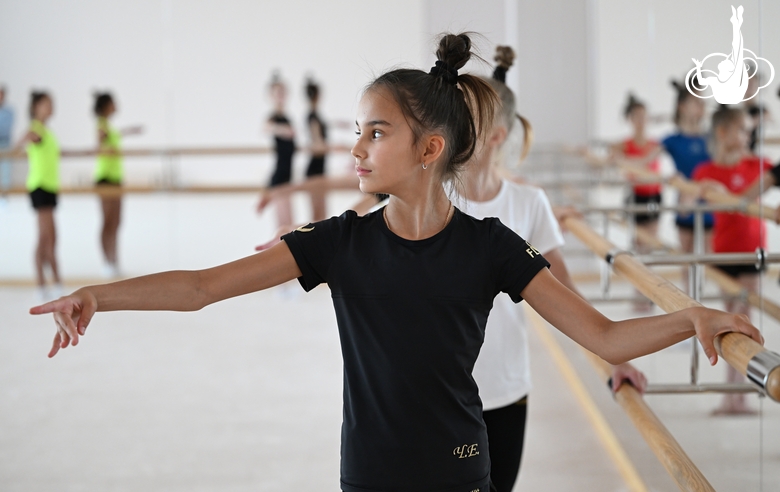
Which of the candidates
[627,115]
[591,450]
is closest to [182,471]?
[591,450]

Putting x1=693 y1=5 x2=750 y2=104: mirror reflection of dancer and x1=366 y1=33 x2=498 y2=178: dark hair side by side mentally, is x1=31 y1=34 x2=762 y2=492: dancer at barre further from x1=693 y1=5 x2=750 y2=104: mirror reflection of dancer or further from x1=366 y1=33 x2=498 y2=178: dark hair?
x1=693 y1=5 x2=750 y2=104: mirror reflection of dancer

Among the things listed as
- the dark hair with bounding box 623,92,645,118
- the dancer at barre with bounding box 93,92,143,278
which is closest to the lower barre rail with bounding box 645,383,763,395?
the dark hair with bounding box 623,92,645,118

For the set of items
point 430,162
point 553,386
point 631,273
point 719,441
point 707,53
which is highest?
point 707,53

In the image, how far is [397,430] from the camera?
1.13 meters

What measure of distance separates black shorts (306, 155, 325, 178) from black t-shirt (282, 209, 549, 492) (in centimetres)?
611

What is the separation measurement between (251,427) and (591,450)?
1232 mm

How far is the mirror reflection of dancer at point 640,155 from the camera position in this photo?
452cm

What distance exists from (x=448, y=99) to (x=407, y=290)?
0.28 meters

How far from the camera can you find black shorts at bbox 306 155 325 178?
7234mm

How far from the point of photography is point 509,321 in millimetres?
1687

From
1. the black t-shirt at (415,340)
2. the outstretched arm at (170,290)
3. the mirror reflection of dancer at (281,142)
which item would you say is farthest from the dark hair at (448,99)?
the mirror reflection of dancer at (281,142)

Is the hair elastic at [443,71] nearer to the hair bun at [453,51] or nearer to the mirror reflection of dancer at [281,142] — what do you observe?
the hair bun at [453,51]

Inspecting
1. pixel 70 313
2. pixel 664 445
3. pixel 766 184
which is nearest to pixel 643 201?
pixel 766 184

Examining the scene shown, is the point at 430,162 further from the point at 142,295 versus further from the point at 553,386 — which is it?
the point at 553,386
